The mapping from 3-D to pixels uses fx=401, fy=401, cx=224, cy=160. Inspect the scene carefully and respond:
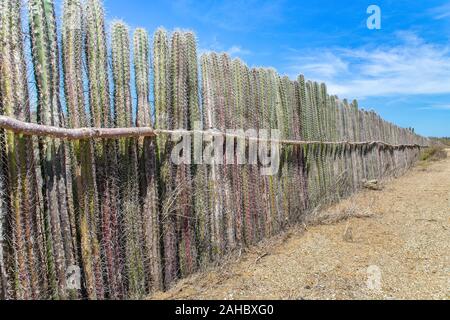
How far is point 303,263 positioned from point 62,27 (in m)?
3.36

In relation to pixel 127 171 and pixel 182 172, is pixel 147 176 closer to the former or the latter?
pixel 127 171

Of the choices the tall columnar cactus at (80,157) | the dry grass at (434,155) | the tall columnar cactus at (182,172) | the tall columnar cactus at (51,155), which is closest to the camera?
the tall columnar cactus at (51,155)

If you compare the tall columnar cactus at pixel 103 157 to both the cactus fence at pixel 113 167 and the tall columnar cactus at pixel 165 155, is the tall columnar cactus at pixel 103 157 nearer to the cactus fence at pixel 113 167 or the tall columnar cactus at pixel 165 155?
the cactus fence at pixel 113 167

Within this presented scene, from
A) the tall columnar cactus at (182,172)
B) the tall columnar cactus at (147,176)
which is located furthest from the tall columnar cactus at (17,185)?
the tall columnar cactus at (182,172)

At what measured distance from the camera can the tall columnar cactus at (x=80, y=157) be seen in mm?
3100

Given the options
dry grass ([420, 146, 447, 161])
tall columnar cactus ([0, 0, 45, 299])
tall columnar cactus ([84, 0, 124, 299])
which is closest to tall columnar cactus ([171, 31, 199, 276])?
tall columnar cactus ([84, 0, 124, 299])

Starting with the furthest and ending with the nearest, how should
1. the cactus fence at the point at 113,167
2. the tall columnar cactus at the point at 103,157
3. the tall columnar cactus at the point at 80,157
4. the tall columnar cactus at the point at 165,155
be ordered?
the tall columnar cactus at the point at 165,155, the tall columnar cactus at the point at 103,157, the tall columnar cactus at the point at 80,157, the cactus fence at the point at 113,167

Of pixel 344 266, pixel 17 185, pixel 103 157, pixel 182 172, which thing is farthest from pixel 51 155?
pixel 344 266

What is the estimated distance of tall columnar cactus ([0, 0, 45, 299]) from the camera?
2.62 meters

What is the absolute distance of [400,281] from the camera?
3.79 meters

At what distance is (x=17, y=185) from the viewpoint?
2654 millimetres

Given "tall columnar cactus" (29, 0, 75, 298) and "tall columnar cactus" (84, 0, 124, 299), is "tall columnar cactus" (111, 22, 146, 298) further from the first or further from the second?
"tall columnar cactus" (29, 0, 75, 298)
